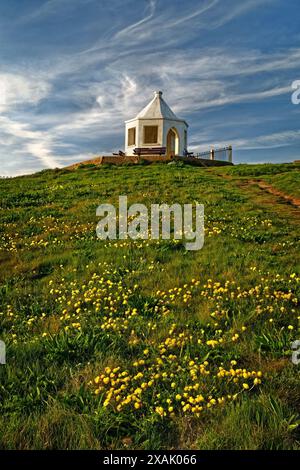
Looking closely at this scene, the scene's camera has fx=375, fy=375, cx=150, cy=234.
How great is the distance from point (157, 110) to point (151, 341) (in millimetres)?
43932

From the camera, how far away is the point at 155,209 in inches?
619

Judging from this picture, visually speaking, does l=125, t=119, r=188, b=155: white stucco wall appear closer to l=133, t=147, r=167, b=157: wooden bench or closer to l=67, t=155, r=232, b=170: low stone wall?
l=133, t=147, r=167, b=157: wooden bench

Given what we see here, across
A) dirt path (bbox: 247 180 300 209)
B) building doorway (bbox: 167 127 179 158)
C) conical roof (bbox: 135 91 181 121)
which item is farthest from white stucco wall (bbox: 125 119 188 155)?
dirt path (bbox: 247 180 300 209)

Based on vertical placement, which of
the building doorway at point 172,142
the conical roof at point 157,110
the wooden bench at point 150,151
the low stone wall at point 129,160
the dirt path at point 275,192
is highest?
the conical roof at point 157,110

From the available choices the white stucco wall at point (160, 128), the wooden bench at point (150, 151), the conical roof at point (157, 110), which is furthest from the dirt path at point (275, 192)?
the conical roof at point (157, 110)

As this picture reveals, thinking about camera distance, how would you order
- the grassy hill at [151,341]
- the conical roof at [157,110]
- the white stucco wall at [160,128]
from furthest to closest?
the conical roof at [157,110], the white stucco wall at [160,128], the grassy hill at [151,341]

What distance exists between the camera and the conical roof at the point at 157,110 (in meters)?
45.6

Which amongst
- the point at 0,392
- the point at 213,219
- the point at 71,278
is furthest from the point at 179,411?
the point at 213,219

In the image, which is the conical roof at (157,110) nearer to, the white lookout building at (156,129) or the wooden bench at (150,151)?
Answer: the white lookout building at (156,129)

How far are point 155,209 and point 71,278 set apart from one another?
24.4 ft

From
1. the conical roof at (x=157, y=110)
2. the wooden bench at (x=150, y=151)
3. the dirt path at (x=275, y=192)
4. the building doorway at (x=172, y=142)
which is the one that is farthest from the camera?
the building doorway at (x=172, y=142)

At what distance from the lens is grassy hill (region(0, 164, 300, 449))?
12.6ft

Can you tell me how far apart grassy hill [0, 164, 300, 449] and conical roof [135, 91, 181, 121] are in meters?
36.0
